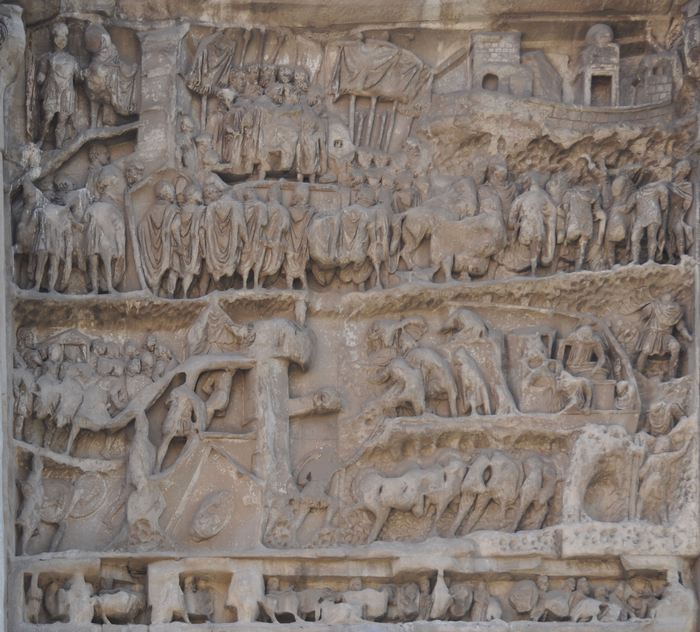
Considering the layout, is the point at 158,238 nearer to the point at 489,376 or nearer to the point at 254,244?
the point at 254,244

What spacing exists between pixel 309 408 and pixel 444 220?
63.5 inches

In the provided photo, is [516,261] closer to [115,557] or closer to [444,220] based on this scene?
[444,220]

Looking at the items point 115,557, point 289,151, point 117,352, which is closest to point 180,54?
point 289,151

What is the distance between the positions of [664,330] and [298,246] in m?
2.58

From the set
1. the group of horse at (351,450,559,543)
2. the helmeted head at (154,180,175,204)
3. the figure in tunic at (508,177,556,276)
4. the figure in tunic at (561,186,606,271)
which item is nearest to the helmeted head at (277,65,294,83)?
the helmeted head at (154,180,175,204)

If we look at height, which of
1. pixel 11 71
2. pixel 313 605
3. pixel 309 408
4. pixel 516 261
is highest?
pixel 11 71

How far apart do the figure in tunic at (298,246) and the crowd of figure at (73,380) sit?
1.01 m

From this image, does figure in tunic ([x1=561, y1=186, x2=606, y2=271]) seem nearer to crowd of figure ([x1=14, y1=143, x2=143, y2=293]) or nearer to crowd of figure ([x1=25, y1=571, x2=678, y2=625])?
crowd of figure ([x1=25, y1=571, x2=678, y2=625])

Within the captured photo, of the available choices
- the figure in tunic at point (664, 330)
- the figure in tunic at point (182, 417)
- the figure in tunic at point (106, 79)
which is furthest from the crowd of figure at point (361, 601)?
the figure in tunic at point (106, 79)

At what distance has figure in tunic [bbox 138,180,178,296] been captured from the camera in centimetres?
1482

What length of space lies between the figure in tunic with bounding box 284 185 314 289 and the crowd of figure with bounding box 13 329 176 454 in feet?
3.33

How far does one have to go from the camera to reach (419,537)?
14.5 m

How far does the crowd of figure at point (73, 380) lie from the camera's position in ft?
47.3

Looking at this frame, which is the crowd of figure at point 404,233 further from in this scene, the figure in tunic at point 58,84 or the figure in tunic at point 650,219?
the figure in tunic at point 58,84
